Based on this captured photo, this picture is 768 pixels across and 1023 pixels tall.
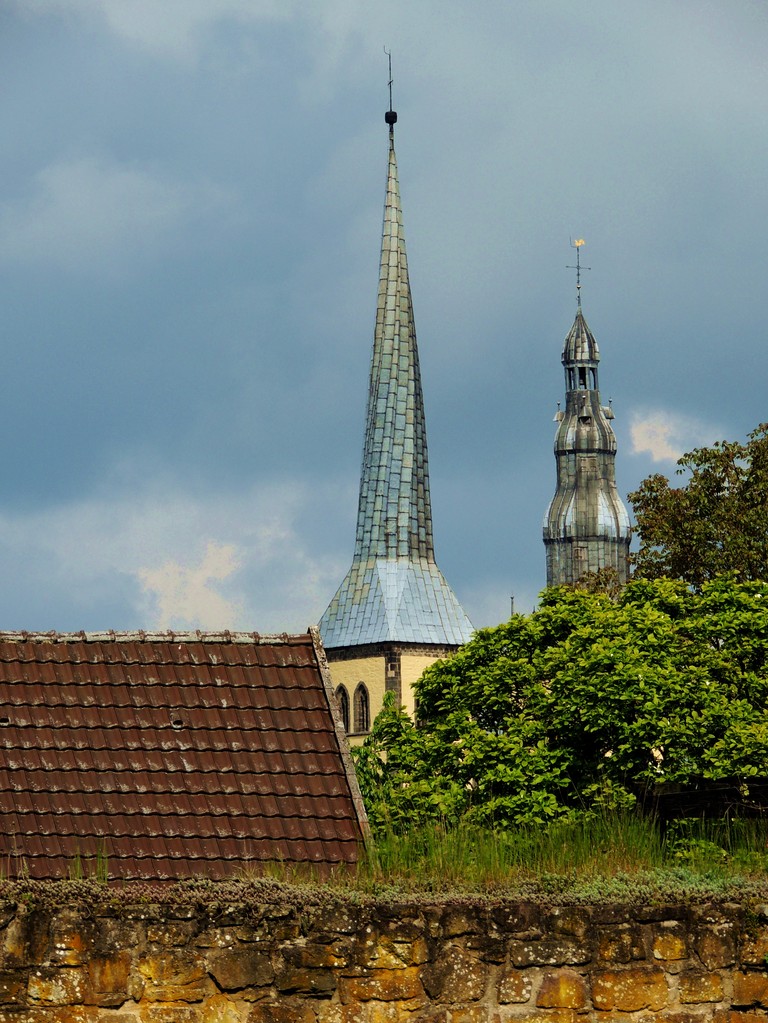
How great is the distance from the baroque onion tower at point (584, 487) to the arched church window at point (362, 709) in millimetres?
85043

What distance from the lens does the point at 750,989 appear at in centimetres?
930

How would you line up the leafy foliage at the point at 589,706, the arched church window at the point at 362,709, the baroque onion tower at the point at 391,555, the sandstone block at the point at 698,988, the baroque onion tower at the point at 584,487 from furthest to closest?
the baroque onion tower at the point at 584,487 < the arched church window at the point at 362,709 < the baroque onion tower at the point at 391,555 < the leafy foliage at the point at 589,706 < the sandstone block at the point at 698,988

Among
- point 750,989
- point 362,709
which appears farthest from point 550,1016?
point 362,709

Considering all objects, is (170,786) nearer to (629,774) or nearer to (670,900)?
(670,900)

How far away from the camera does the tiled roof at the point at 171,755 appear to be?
1114 centimetres

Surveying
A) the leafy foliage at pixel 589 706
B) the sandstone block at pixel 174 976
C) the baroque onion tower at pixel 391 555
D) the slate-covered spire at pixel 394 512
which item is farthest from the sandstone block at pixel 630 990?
the slate-covered spire at pixel 394 512

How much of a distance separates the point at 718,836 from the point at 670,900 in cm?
426

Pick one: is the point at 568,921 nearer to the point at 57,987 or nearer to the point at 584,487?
the point at 57,987

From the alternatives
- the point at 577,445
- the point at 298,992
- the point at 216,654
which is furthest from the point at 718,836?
the point at 577,445

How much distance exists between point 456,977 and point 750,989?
4.88 ft

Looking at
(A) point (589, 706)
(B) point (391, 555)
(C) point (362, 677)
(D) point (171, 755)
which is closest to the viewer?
(D) point (171, 755)

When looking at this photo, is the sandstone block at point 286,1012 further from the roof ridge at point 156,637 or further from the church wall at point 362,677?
the church wall at point 362,677

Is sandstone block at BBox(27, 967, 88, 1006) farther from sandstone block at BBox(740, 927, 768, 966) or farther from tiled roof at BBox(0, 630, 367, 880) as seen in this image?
sandstone block at BBox(740, 927, 768, 966)

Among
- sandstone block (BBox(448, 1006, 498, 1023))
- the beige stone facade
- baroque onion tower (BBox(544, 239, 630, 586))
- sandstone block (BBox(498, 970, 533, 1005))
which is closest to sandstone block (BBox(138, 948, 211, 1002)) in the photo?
sandstone block (BBox(448, 1006, 498, 1023))
